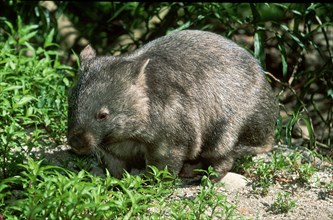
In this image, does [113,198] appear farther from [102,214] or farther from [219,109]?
[219,109]

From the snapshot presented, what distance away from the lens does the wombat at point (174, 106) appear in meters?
5.54

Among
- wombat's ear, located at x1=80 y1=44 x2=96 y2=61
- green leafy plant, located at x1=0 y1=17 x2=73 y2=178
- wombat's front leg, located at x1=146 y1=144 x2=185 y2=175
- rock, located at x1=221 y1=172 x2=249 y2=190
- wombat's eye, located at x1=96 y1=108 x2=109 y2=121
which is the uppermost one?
wombat's ear, located at x1=80 y1=44 x2=96 y2=61

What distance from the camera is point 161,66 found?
235 inches

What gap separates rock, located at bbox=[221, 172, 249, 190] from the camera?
19.6ft

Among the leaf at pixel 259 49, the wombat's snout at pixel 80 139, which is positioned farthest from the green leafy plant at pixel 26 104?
the leaf at pixel 259 49

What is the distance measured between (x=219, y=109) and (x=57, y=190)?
1732mm

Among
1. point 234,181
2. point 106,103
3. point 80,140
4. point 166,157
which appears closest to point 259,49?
point 234,181

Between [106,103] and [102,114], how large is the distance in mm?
88

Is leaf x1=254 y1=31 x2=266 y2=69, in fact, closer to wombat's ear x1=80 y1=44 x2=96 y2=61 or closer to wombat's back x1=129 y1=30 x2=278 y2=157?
wombat's back x1=129 y1=30 x2=278 y2=157

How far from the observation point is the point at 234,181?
6066 millimetres

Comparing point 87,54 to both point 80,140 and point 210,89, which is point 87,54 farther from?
point 210,89

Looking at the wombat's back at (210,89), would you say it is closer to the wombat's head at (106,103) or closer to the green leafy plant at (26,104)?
the wombat's head at (106,103)

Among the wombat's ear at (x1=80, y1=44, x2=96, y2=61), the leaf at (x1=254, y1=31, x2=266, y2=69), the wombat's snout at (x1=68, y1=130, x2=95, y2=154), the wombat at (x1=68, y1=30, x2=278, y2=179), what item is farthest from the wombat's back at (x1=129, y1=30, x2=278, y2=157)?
the leaf at (x1=254, y1=31, x2=266, y2=69)

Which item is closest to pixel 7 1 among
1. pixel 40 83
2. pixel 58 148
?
pixel 40 83
